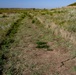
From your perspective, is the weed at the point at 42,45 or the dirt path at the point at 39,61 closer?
the dirt path at the point at 39,61

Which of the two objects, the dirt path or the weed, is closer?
the dirt path

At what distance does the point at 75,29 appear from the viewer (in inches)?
547

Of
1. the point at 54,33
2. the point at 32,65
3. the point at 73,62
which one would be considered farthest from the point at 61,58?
the point at 54,33

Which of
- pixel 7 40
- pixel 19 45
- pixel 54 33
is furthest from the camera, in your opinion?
pixel 54 33

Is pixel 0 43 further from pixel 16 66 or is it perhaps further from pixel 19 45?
pixel 16 66

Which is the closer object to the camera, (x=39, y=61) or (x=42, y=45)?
(x=39, y=61)

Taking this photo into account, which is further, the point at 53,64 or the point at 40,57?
the point at 40,57

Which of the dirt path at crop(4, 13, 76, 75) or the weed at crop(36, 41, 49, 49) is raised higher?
the weed at crop(36, 41, 49, 49)

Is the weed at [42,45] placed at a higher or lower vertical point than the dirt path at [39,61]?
higher

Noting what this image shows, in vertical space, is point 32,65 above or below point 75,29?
below

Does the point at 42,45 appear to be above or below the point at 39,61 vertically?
above

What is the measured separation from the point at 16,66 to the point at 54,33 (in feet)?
24.2

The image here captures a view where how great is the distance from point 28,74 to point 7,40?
245 inches

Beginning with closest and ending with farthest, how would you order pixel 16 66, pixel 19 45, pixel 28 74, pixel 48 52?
pixel 28 74 → pixel 16 66 → pixel 48 52 → pixel 19 45
